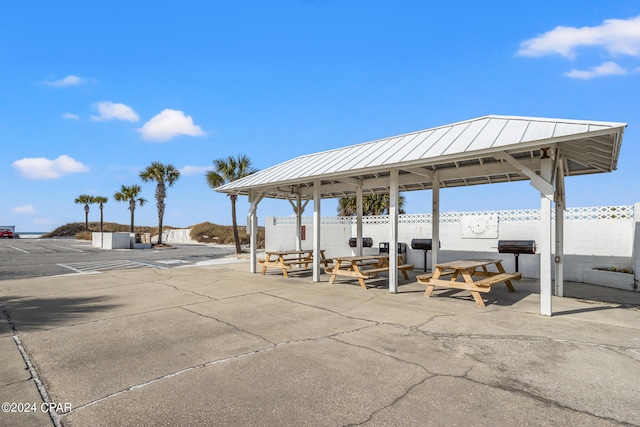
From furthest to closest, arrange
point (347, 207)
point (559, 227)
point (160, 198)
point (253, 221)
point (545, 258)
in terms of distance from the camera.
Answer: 1. point (347, 207)
2. point (160, 198)
3. point (253, 221)
4. point (559, 227)
5. point (545, 258)

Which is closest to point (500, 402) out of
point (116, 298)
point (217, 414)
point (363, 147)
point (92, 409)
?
point (217, 414)

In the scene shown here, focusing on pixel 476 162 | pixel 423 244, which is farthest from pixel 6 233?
pixel 476 162

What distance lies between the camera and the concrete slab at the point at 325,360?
2.73m

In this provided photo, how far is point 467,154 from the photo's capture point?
6.21 metres

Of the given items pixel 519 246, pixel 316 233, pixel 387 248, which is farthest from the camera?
pixel 387 248

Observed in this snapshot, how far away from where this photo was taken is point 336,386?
3.15 m

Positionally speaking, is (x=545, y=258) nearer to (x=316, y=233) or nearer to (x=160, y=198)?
(x=316, y=233)

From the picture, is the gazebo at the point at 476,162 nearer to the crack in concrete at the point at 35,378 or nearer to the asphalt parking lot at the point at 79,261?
the asphalt parking lot at the point at 79,261

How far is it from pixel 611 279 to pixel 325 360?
9194mm

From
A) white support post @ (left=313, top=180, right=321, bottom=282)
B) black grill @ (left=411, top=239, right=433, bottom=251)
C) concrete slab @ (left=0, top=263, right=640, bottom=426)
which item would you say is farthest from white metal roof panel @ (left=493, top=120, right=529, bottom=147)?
black grill @ (left=411, top=239, right=433, bottom=251)

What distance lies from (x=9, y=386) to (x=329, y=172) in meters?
6.67

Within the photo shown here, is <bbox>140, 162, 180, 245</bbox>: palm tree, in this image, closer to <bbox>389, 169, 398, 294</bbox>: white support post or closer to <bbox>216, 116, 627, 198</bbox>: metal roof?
<bbox>216, 116, 627, 198</bbox>: metal roof

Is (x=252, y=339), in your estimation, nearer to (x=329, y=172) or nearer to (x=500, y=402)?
(x=500, y=402)

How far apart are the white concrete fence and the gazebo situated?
2145 millimetres
